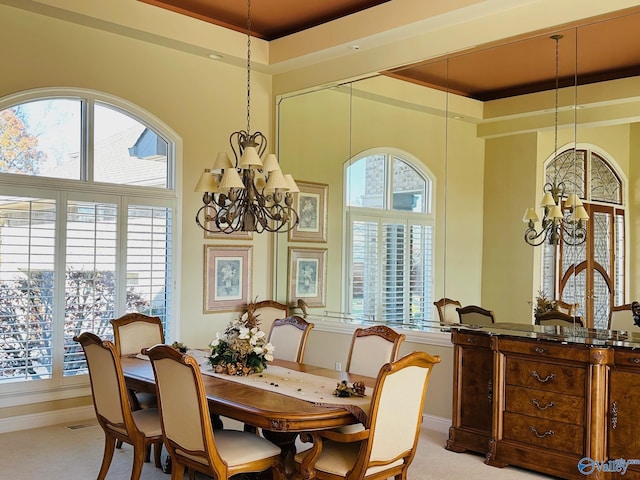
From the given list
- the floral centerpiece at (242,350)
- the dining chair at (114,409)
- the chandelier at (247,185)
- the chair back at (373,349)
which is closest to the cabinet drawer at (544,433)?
the chair back at (373,349)

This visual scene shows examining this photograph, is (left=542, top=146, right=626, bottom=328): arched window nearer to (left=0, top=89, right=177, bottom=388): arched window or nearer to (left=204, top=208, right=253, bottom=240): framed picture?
(left=204, top=208, right=253, bottom=240): framed picture

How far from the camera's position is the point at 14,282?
5.08m

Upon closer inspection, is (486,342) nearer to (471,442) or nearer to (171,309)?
(471,442)

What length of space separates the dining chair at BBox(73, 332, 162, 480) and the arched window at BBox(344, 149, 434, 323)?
2.68 m

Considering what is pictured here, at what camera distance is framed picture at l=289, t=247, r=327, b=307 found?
655cm

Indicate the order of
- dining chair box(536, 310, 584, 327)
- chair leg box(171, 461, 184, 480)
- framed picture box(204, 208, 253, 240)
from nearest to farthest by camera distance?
chair leg box(171, 461, 184, 480) < dining chair box(536, 310, 584, 327) < framed picture box(204, 208, 253, 240)

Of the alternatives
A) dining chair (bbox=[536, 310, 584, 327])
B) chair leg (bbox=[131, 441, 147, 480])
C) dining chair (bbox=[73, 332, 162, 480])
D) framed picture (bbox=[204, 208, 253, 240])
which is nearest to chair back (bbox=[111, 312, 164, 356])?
dining chair (bbox=[73, 332, 162, 480])

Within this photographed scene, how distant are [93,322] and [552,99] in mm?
4146

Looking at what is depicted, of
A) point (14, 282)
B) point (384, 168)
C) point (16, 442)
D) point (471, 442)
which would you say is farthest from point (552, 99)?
point (16, 442)

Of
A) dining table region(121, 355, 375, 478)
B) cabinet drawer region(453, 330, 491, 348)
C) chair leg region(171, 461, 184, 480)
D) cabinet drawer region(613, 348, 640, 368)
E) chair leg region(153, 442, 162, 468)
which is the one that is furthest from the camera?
cabinet drawer region(453, 330, 491, 348)

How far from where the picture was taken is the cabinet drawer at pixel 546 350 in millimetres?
Answer: 4098

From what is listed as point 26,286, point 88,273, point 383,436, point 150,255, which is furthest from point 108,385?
point 150,255

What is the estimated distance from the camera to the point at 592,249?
15.0 feet

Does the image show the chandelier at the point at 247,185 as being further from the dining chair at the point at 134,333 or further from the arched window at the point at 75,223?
the arched window at the point at 75,223
